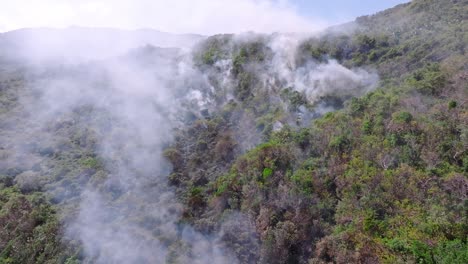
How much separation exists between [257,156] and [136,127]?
56.7ft

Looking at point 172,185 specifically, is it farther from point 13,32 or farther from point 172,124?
point 13,32

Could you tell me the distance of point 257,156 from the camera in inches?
1232

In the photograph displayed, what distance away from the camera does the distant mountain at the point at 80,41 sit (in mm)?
70500

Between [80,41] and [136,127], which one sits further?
[80,41]

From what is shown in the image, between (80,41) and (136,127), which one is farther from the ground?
(80,41)

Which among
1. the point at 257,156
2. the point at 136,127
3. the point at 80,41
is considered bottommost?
the point at 136,127

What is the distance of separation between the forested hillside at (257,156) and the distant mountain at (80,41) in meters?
14.4

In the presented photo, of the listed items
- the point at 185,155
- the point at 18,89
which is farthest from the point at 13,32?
the point at 185,155

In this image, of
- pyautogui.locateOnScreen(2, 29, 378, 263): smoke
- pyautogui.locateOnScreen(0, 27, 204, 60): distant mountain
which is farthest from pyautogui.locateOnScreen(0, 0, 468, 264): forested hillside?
pyautogui.locateOnScreen(0, 27, 204, 60): distant mountain

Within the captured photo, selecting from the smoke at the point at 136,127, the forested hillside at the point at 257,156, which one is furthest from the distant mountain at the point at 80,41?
the forested hillside at the point at 257,156

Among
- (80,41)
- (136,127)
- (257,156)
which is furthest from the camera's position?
(80,41)

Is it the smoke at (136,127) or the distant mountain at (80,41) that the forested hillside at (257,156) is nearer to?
the smoke at (136,127)

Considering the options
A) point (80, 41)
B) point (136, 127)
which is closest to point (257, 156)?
point (136, 127)

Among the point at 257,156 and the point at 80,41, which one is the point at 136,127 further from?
the point at 80,41
